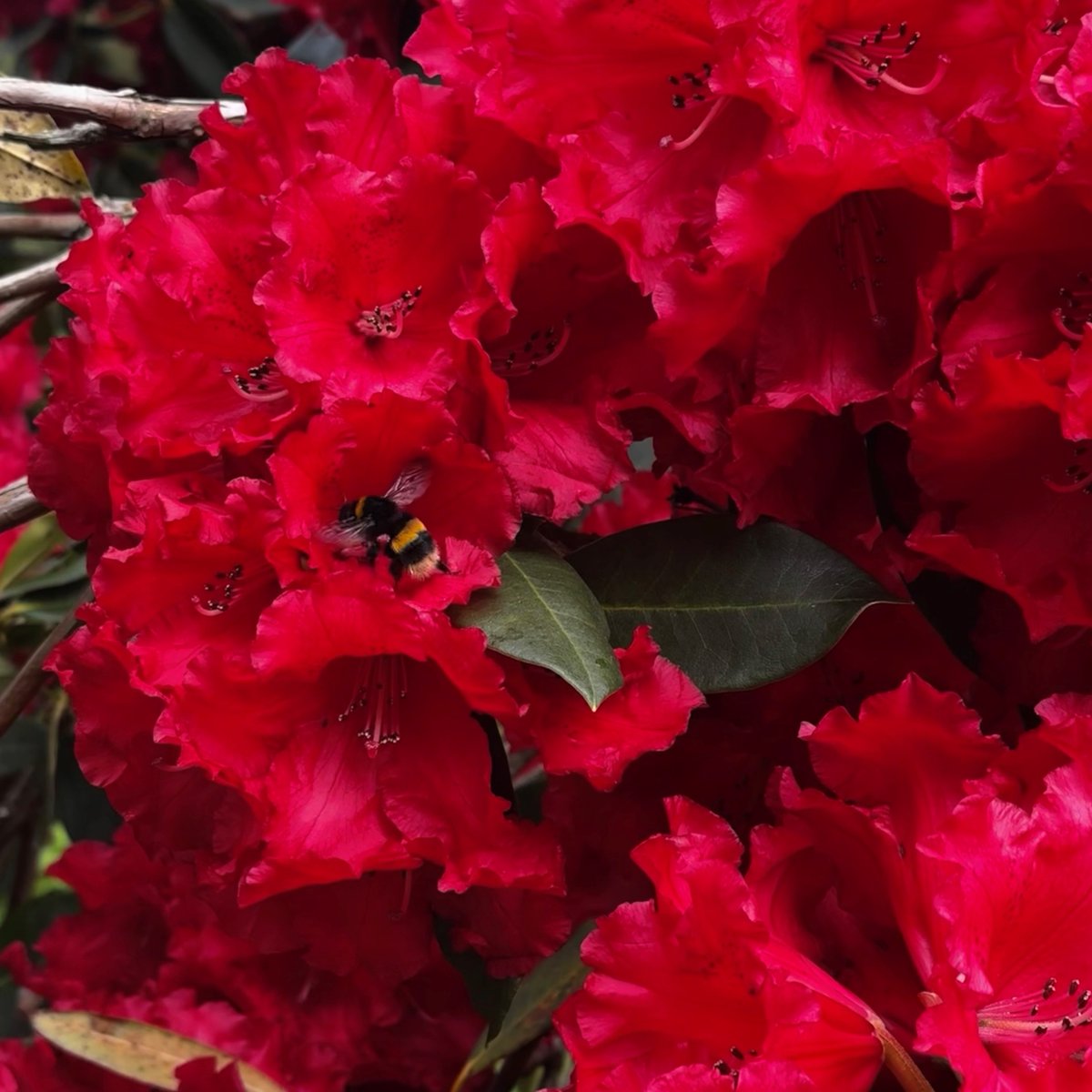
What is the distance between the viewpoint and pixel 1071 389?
58cm

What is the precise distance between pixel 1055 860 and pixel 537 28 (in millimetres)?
424

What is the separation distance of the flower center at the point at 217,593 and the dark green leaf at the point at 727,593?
17cm

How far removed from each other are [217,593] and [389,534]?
9 centimetres

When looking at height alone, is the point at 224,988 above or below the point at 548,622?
below

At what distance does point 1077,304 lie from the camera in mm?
654

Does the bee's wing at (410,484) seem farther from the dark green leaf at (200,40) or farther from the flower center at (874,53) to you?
the dark green leaf at (200,40)

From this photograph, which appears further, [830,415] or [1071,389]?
[830,415]

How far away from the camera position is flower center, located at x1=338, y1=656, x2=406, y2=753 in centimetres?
67

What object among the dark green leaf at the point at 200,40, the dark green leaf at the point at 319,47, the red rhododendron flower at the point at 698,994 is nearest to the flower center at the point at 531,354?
the red rhododendron flower at the point at 698,994

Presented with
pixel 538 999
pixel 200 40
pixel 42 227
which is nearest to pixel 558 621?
pixel 538 999

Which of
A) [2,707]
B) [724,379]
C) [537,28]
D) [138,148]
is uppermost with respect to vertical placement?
[537,28]

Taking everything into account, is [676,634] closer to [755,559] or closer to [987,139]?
[755,559]

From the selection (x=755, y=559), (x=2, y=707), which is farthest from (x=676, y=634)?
(x=2, y=707)

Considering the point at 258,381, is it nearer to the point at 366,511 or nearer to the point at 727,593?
the point at 366,511
